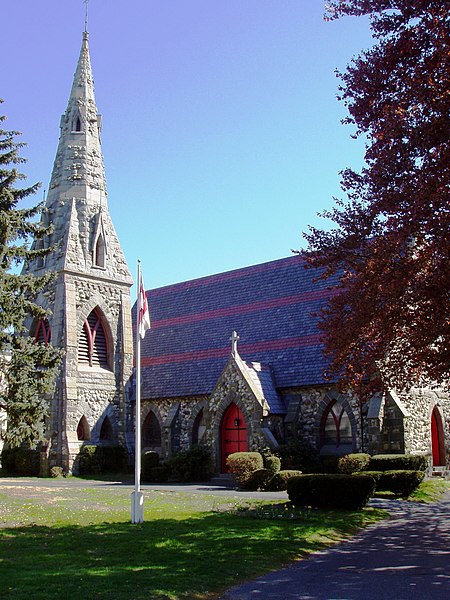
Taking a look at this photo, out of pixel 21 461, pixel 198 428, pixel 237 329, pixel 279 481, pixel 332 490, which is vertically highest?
pixel 237 329

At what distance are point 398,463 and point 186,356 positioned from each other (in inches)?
611

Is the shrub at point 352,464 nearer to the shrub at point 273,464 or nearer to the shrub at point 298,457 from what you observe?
the shrub at point 273,464

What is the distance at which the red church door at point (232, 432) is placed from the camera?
95.8 ft

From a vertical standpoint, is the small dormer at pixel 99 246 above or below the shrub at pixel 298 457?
above

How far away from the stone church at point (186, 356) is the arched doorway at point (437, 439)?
0.04m

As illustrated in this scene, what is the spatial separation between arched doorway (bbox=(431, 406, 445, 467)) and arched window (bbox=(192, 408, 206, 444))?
33.8 feet

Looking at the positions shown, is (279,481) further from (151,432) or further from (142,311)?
(151,432)

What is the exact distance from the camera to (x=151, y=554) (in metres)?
11.4

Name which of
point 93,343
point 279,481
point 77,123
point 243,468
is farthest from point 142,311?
point 77,123

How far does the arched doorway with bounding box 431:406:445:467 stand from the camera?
28.4 m

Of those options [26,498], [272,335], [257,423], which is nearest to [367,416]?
[257,423]

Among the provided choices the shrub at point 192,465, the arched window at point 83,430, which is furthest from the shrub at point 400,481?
the arched window at point 83,430

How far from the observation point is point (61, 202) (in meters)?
36.7

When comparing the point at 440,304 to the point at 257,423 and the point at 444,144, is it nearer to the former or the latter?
the point at 444,144
